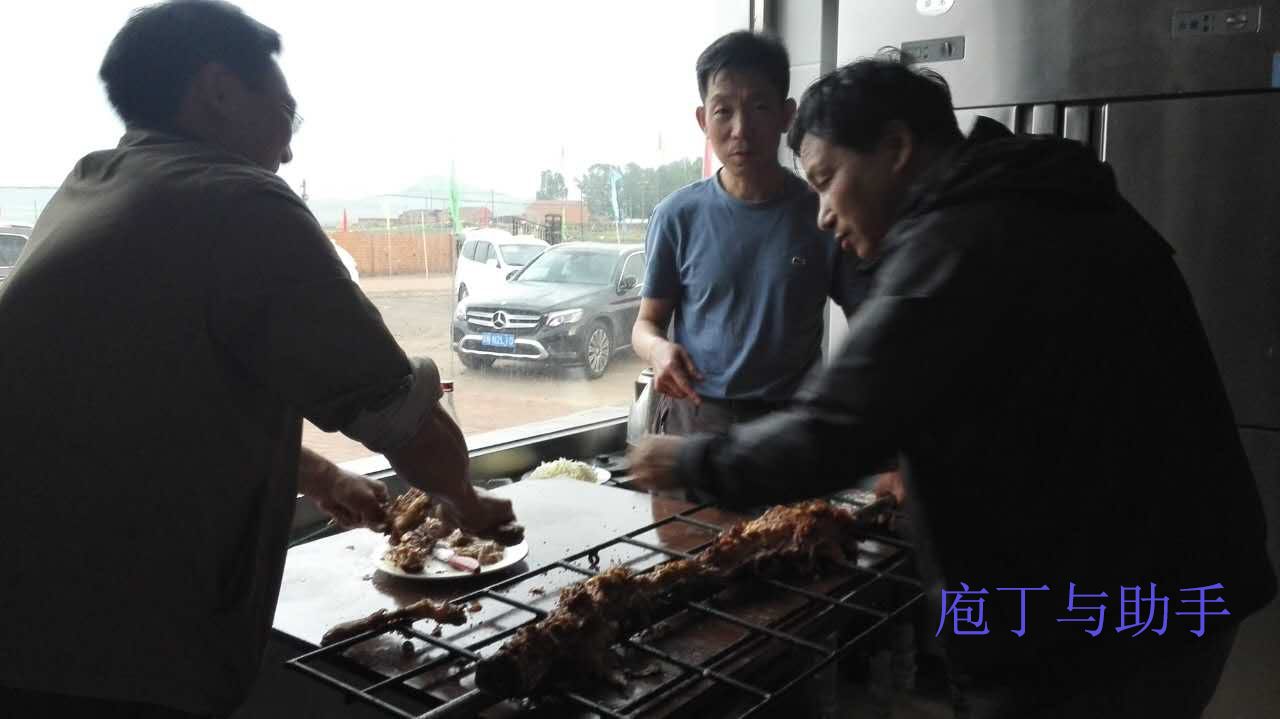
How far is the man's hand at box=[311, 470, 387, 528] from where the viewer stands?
1.87 meters

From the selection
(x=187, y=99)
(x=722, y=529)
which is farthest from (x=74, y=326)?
(x=722, y=529)

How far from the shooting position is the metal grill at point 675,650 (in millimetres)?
1298

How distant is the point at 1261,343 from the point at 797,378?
1.20 meters

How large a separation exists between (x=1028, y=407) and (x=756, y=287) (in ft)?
4.69

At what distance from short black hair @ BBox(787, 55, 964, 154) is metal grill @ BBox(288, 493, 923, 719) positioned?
29.2 inches

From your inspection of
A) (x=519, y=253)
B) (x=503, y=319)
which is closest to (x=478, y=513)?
(x=503, y=319)

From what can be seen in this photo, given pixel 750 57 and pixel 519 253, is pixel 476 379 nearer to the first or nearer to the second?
pixel 519 253

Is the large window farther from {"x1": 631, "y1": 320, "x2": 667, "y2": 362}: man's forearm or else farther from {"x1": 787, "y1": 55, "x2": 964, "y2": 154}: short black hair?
{"x1": 787, "y1": 55, "x2": 964, "y2": 154}: short black hair

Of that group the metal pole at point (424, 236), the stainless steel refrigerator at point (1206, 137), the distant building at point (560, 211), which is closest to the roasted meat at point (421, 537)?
the metal pole at point (424, 236)

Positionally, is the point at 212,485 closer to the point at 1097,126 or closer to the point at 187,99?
the point at 187,99

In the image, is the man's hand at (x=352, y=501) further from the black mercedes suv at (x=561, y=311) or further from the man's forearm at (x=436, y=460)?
the black mercedes suv at (x=561, y=311)

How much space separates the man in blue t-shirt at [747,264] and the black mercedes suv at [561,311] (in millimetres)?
737

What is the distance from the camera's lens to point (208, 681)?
1360mm

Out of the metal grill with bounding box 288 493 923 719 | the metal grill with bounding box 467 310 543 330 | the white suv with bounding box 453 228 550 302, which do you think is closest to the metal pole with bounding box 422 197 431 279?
the white suv with bounding box 453 228 550 302
